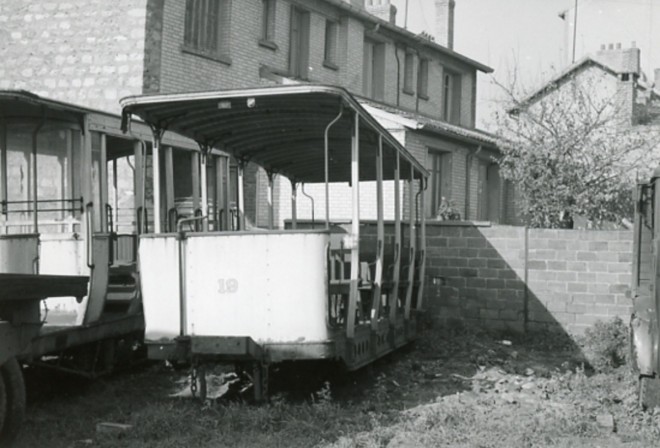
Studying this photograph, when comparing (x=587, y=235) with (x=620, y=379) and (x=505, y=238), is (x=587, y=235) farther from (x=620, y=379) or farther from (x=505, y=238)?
(x=620, y=379)

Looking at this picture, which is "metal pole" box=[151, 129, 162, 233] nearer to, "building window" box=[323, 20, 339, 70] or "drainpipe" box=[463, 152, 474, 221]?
"building window" box=[323, 20, 339, 70]

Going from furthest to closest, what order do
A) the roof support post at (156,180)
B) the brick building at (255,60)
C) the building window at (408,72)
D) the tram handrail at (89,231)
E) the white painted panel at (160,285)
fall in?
the building window at (408,72) → the brick building at (255,60) → the tram handrail at (89,231) → the roof support post at (156,180) → the white painted panel at (160,285)

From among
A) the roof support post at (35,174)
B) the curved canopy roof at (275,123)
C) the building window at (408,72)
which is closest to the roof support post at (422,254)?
the curved canopy roof at (275,123)

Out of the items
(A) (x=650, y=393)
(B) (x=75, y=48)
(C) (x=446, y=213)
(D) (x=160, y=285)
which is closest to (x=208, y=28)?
(B) (x=75, y=48)

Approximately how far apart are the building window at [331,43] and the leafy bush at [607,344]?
12.3 metres

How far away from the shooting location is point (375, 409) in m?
8.07

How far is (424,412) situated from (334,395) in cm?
134

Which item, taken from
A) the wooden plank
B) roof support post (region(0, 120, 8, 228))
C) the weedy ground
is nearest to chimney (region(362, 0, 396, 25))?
the weedy ground

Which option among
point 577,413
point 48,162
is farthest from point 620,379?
point 48,162

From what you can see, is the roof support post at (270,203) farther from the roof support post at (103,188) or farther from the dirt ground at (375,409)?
the roof support post at (103,188)

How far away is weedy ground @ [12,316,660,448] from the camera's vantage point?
6895 mm

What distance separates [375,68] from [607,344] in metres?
15.2

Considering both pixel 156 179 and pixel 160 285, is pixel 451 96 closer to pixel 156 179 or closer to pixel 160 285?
pixel 156 179

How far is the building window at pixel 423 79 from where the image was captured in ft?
89.2
